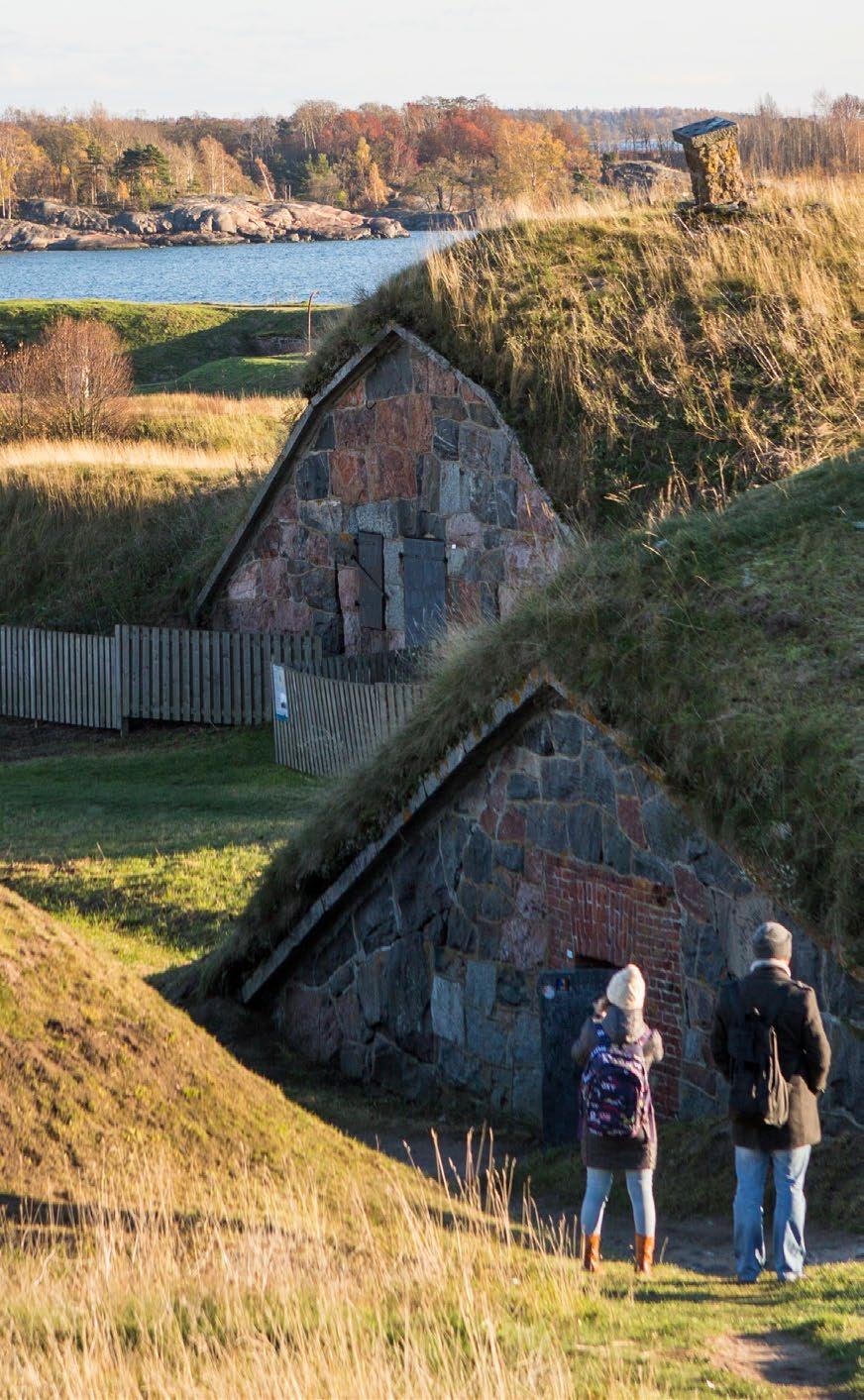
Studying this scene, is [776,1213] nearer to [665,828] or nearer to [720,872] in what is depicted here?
[720,872]

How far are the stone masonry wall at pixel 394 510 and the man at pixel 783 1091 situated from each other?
11041mm

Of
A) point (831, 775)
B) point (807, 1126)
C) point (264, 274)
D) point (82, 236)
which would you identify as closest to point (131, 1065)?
point (807, 1126)

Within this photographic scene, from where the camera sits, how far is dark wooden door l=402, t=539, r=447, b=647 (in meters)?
20.6

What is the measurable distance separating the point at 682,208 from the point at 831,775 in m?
14.3

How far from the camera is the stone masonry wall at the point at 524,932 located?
9.23 m

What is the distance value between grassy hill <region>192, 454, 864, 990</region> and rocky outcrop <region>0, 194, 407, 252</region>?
11670 cm

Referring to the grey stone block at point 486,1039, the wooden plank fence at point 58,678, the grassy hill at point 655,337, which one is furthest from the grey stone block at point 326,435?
the grey stone block at point 486,1039

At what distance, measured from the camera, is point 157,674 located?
77.3 feet

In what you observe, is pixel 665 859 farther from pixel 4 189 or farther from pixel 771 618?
pixel 4 189

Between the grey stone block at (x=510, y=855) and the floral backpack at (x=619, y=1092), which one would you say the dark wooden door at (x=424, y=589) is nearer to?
the grey stone block at (x=510, y=855)

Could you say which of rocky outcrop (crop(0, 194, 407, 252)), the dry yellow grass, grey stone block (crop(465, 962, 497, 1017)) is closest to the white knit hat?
grey stone block (crop(465, 962, 497, 1017))

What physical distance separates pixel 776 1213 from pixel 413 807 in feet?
14.9

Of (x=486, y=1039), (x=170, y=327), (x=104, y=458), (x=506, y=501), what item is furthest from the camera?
(x=170, y=327)

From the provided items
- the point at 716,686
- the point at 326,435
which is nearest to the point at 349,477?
the point at 326,435
